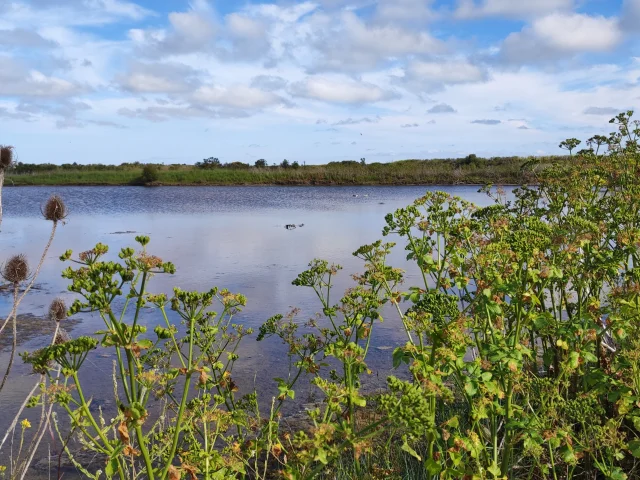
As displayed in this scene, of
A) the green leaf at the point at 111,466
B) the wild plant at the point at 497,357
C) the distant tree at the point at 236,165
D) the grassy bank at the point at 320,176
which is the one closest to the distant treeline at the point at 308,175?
the grassy bank at the point at 320,176

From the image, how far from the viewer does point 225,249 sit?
44.7ft

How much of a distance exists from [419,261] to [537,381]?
0.82m

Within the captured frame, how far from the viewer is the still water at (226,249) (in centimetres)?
666

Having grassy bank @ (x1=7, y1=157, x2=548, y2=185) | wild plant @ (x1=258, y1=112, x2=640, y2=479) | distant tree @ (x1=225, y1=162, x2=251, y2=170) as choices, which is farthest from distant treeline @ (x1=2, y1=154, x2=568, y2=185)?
wild plant @ (x1=258, y1=112, x2=640, y2=479)

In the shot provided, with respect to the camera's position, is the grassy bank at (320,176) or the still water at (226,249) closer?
the still water at (226,249)

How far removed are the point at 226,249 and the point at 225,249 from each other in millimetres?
26

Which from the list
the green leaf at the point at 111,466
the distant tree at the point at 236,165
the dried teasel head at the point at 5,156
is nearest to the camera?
the green leaf at the point at 111,466

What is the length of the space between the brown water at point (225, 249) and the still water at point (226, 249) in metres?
0.02

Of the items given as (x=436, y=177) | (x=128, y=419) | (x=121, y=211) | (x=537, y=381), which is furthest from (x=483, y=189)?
(x=436, y=177)

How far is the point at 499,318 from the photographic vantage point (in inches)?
128

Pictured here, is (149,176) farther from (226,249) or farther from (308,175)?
(226,249)

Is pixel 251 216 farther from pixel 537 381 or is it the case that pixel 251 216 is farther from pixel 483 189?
pixel 537 381

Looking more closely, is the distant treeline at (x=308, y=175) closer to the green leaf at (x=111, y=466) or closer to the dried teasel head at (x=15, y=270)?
the dried teasel head at (x=15, y=270)

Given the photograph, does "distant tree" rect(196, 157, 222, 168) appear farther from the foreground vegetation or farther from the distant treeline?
the foreground vegetation
